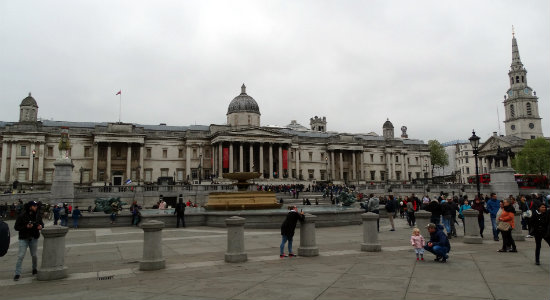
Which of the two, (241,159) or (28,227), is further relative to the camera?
(241,159)

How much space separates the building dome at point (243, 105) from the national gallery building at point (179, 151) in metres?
0.20

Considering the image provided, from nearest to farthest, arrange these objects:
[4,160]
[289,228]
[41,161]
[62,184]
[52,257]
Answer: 1. [52,257]
2. [289,228]
3. [62,184]
4. [4,160]
5. [41,161]

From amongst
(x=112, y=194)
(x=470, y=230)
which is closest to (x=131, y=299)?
(x=470, y=230)

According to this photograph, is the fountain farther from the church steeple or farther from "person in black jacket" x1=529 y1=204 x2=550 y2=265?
the church steeple

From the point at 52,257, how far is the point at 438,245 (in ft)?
35.0

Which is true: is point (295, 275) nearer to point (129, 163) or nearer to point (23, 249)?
point (23, 249)

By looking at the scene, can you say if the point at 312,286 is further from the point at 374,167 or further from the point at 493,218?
the point at 374,167

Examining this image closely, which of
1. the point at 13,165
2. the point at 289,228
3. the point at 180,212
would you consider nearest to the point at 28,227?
the point at 289,228

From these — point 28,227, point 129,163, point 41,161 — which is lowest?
point 28,227

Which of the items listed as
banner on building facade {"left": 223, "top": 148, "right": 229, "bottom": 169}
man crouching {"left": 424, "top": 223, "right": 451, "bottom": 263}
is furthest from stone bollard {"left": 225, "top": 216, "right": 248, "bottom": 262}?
banner on building facade {"left": 223, "top": 148, "right": 229, "bottom": 169}

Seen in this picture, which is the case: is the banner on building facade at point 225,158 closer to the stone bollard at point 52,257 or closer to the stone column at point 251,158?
the stone column at point 251,158

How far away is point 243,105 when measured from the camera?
77.1m

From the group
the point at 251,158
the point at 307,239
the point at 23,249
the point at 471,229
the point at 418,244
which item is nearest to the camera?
the point at 23,249

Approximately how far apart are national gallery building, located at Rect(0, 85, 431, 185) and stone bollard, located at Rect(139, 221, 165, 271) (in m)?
54.4
